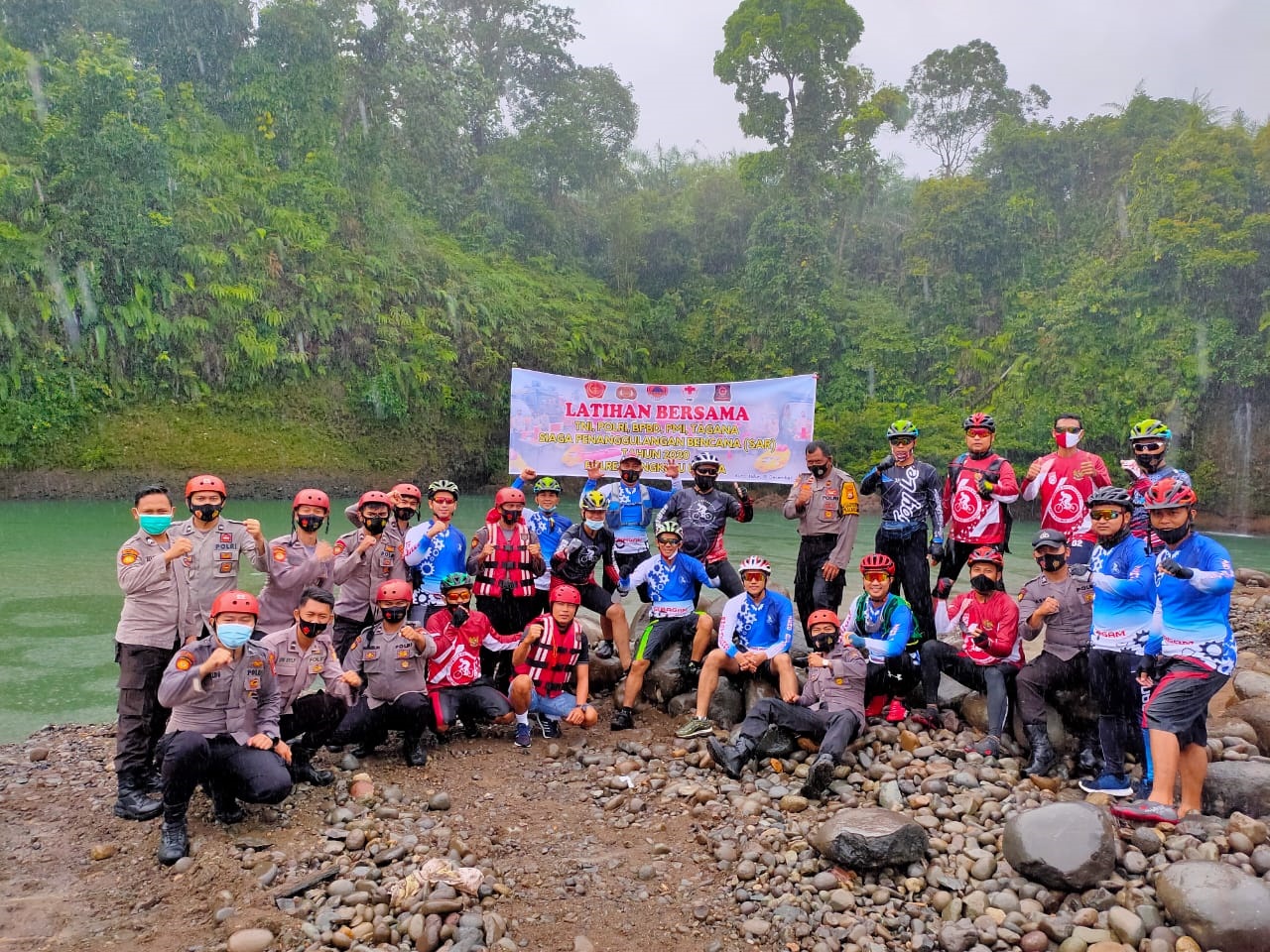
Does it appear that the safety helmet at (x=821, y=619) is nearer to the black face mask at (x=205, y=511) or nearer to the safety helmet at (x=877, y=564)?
the safety helmet at (x=877, y=564)

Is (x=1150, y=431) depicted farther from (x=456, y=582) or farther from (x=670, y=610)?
(x=456, y=582)

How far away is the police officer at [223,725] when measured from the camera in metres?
4.43

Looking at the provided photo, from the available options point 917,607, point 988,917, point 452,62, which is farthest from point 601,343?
point 988,917

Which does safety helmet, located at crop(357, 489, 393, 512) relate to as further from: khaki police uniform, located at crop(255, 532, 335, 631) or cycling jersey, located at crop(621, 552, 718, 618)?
cycling jersey, located at crop(621, 552, 718, 618)

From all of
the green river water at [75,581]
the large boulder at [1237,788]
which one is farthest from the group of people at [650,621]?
the green river water at [75,581]

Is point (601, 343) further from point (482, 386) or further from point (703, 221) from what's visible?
point (703, 221)

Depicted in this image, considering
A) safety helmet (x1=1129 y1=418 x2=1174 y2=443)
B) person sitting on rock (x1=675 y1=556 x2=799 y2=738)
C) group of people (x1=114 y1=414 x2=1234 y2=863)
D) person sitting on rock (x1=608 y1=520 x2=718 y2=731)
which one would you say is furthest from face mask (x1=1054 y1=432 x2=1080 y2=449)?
person sitting on rock (x1=608 y1=520 x2=718 y2=731)

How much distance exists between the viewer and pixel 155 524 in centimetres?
482

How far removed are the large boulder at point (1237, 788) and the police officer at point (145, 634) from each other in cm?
557

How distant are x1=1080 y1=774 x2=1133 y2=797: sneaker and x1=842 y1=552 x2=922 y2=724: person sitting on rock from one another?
128 centimetres

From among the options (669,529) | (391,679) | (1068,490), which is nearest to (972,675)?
(1068,490)

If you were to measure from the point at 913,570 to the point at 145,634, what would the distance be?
4.97 meters

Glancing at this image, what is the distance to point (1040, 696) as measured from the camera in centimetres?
532

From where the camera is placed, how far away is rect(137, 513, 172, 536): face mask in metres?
4.80
